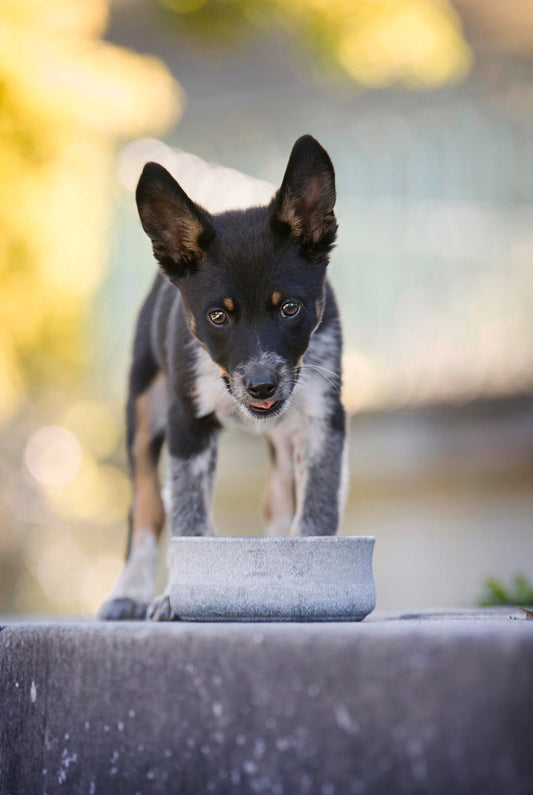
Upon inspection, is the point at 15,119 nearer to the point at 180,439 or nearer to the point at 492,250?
the point at 492,250

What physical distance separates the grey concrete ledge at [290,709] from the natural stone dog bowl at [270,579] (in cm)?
36

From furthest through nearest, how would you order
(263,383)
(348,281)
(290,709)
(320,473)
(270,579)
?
(348,281) → (320,473) → (263,383) → (270,579) → (290,709)

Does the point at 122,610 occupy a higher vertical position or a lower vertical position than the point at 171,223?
lower

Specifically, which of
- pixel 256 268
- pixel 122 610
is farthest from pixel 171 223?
pixel 122 610

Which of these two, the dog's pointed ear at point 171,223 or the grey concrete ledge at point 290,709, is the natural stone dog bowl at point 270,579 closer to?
the grey concrete ledge at point 290,709

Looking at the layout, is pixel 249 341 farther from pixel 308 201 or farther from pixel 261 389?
pixel 308 201

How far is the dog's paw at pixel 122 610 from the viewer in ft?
13.1

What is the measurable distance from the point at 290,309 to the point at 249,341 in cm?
19

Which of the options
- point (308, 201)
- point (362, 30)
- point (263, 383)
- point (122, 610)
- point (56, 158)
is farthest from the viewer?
point (362, 30)

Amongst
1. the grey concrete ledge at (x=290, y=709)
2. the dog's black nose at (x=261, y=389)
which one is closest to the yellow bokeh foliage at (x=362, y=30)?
the dog's black nose at (x=261, y=389)

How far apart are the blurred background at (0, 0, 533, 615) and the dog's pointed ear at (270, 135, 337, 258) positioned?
5.30 m

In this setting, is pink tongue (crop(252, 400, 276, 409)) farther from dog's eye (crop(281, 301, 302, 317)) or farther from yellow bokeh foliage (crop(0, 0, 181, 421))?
yellow bokeh foliage (crop(0, 0, 181, 421))

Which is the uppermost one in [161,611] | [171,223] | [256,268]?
[171,223]

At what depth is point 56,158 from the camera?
8625 millimetres
